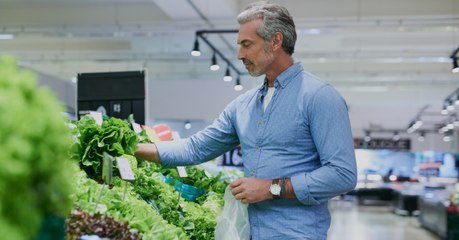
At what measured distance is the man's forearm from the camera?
2926mm

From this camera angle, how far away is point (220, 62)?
18.8m

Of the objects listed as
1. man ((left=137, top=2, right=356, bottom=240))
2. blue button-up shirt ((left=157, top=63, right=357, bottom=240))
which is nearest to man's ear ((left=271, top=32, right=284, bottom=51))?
man ((left=137, top=2, right=356, bottom=240))

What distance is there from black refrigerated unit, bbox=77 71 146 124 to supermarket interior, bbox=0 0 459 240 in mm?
11

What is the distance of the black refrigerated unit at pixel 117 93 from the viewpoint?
5461 mm

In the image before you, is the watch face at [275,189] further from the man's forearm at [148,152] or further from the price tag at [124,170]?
the man's forearm at [148,152]

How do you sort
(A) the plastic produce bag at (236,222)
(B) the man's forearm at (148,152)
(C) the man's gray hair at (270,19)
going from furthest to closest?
1. (B) the man's forearm at (148,152)
2. (A) the plastic produce bag at (236,222)
3. (C) the man's gray hair at (270,19)

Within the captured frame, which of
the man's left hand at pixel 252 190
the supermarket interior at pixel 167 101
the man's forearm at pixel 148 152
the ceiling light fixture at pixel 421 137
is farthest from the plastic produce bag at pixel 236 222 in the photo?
the ceiling light fixture at pixel 421 137

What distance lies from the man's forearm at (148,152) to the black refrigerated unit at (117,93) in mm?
2477

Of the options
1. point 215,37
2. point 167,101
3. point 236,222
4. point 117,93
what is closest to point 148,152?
point 236,222

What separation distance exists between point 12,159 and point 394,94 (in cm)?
2452

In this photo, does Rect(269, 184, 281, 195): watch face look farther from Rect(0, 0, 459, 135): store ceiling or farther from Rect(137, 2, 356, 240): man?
Rect(0, 0, 459, 135): store ceiling

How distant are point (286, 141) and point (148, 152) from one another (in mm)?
713

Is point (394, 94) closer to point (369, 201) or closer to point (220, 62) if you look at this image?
point (220, 62)

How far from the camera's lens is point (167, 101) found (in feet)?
58.1
